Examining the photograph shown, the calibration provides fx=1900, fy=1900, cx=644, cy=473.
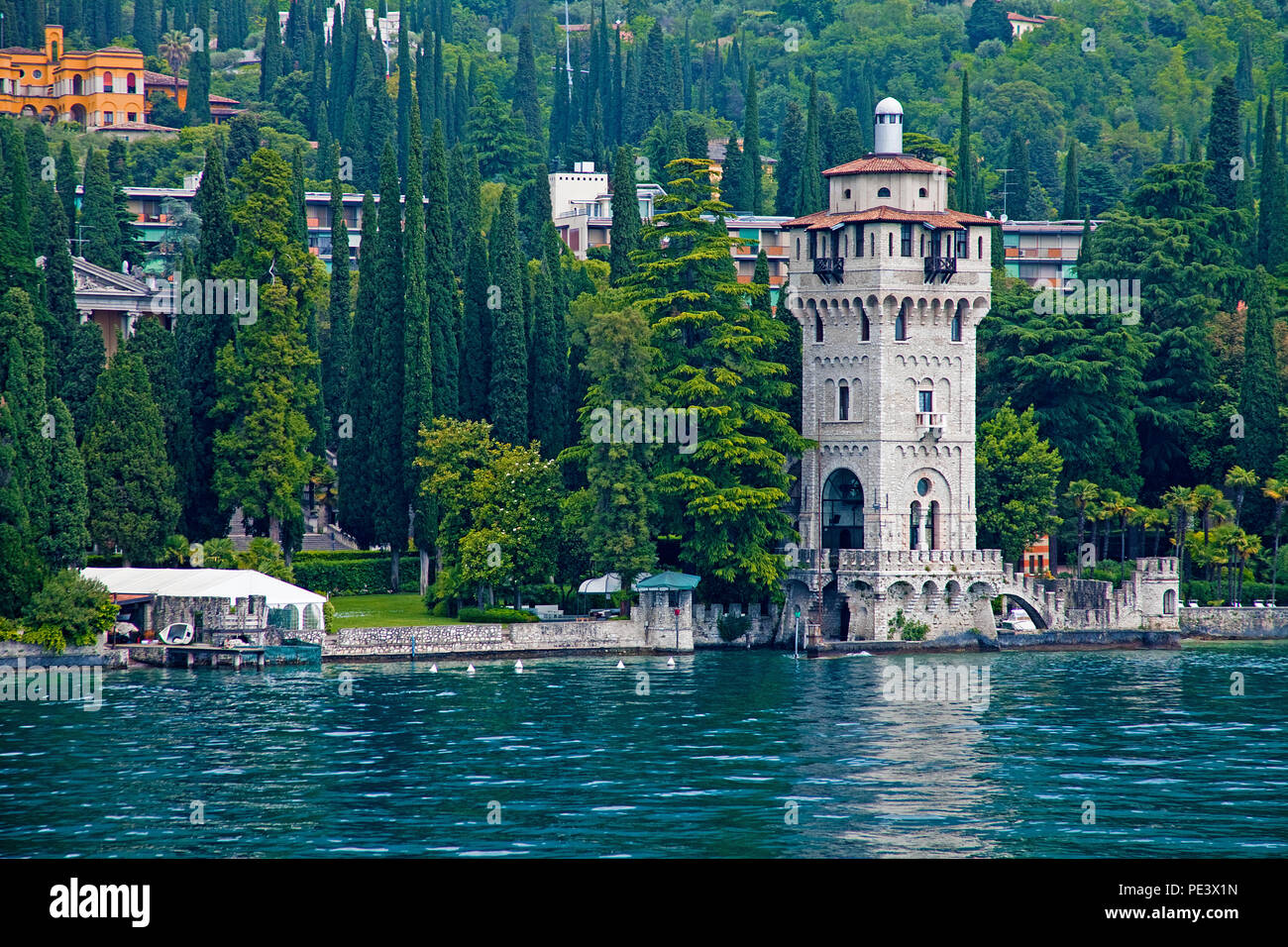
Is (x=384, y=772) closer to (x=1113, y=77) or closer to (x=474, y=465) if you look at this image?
(x=474, y=465)

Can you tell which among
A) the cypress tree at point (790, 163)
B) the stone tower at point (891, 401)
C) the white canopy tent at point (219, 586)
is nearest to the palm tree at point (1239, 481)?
the stone tower at point (891, 401)

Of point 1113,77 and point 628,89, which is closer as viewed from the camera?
point 628,89

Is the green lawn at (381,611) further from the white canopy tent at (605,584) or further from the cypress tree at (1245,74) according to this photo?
the cypress tree at (1245,74)

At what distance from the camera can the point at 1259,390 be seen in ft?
276

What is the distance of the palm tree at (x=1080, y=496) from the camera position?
81.2 metres

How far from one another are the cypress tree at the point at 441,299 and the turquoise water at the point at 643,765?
14898 millimetres

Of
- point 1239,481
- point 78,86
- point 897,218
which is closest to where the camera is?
point 897,218

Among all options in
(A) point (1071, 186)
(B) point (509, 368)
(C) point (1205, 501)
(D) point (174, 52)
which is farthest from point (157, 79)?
(C) point (1205, 501)

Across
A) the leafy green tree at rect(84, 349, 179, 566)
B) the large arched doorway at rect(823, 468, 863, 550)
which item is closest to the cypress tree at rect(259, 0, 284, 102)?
the leafy green tree at rect(84, 349, 179, 566)

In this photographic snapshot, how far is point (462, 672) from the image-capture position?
65250 mm

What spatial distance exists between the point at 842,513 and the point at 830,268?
33.0 feet

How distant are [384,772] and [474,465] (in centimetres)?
3187

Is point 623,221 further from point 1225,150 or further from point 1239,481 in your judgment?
point 1225,150

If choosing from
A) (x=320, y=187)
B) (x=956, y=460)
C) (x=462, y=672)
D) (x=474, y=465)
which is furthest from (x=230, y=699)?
(x=320, y=187)
